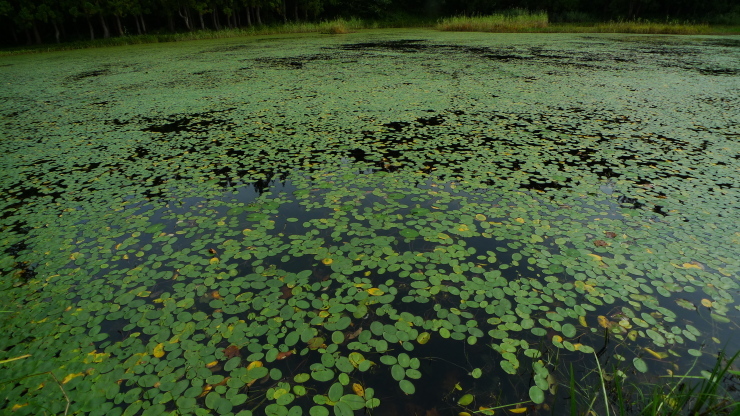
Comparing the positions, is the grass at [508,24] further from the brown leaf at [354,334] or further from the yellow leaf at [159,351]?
the yellow leaf at [159,351]

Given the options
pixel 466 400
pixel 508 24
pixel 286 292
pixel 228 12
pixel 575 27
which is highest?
pixel 228 12

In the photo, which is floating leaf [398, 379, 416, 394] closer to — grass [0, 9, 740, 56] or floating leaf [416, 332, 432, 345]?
floating leaf [416, 332, 432, 345]

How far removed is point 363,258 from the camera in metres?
2.40

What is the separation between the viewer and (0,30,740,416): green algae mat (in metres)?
1.60

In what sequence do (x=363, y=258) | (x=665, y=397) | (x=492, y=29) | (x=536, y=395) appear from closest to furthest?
(x=665, y=397) < (x=536, y=395) < (x=363, y=258) < (x=492, y=29)

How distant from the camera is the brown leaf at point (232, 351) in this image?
171cm

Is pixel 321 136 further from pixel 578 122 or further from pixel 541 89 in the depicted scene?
pixel 541 89

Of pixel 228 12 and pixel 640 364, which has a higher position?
pixel 228 12

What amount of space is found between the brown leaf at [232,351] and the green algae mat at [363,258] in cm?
3

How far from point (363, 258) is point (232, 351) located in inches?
38.7

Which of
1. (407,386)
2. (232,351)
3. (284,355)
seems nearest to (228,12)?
(232,351)

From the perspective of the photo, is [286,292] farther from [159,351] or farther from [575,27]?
[575,27]

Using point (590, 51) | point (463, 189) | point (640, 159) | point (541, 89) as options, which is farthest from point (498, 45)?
point (463, 189)

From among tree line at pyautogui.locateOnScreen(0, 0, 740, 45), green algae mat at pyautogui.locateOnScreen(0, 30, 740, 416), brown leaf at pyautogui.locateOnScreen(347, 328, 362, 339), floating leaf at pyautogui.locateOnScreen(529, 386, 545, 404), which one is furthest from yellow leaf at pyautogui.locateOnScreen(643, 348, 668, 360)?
tree line at pyautogui.locateOnScreen(0, 0, 740, 45)
